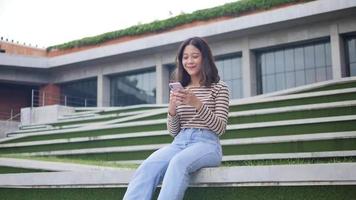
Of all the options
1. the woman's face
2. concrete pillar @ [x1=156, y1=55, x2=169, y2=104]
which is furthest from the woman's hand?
concrete pillar @ [x1=156, y1=55, x2=169, y2=104]

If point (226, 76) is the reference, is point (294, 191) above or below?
below

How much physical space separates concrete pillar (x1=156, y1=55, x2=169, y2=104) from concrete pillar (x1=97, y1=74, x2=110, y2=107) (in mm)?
3195

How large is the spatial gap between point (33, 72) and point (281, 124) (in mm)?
17828

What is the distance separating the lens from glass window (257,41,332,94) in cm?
1762

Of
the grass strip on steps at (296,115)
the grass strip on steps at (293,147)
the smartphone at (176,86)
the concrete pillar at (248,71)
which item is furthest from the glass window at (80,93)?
the smartphone at (176,86)

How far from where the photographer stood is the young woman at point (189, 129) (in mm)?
3645

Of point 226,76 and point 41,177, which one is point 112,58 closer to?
point 226,76

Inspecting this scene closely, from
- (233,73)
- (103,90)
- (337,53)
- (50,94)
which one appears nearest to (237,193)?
(337,53)

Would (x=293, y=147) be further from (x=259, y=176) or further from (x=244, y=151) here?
(x=259, y=176)

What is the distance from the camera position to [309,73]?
17859 millimetres

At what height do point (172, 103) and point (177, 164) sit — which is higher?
point (172, 103)

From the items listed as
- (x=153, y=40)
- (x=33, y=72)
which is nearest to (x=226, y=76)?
(x=153, y=40)

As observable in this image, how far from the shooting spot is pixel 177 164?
362 cm

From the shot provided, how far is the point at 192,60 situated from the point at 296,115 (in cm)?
604
